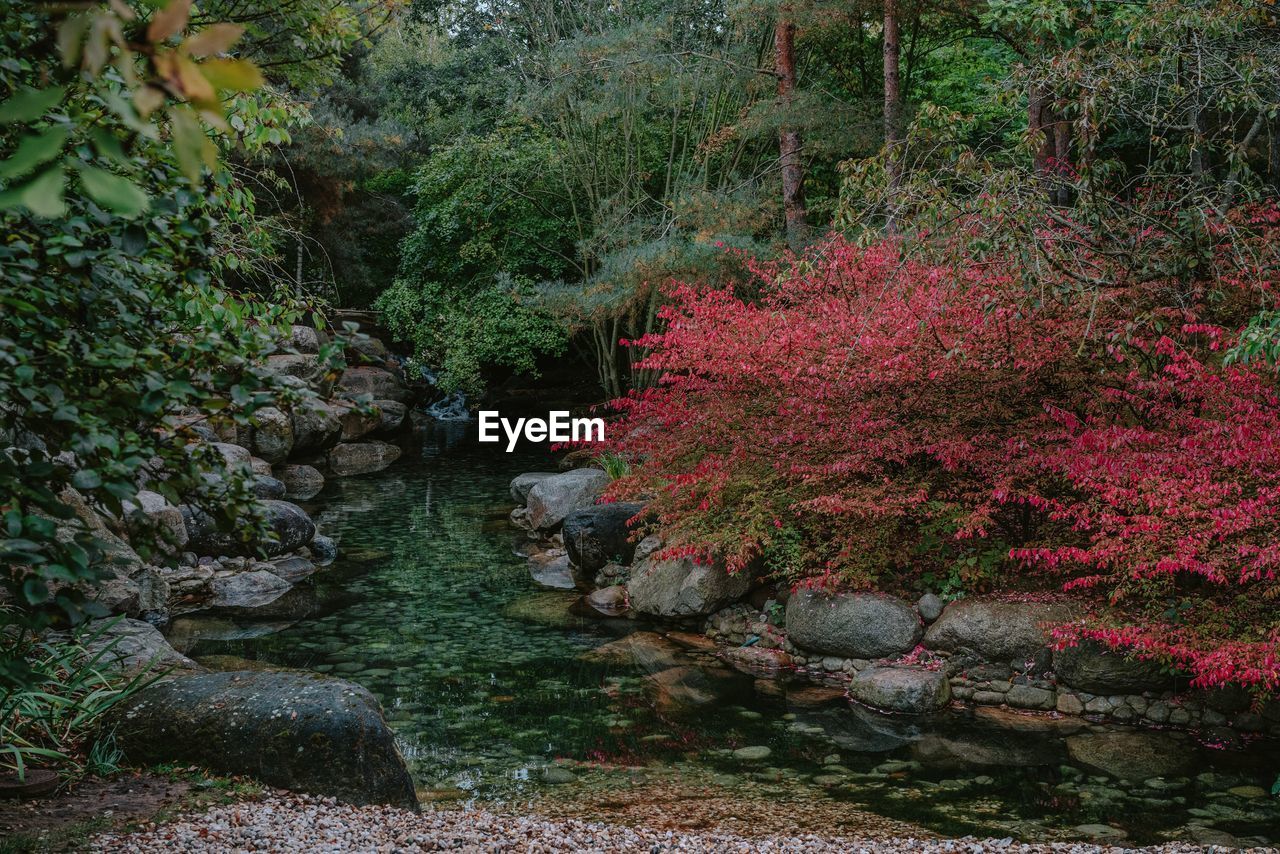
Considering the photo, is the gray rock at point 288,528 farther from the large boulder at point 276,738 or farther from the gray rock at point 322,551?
the large boulder at point 276,738

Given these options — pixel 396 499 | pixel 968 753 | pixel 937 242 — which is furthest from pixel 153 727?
pixel 396 499

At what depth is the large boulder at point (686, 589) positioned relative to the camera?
8500mm

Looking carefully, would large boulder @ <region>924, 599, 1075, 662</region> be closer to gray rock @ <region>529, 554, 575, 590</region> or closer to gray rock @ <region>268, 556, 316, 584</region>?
gray rock @ <region>529, 554, 575, 590</region>

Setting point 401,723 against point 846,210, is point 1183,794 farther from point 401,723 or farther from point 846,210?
point 401,723

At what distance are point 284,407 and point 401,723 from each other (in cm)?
443

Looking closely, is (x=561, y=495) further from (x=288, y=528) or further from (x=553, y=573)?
(x=288, y=528)

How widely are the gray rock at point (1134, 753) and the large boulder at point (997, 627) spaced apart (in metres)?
0.79

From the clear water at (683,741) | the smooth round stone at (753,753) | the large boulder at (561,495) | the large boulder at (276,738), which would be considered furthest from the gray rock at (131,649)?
the large boulder at (561,495)

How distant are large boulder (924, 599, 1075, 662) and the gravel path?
2.34 m

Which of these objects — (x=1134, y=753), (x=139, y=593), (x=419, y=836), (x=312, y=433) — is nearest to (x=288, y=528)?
(x=139, y=593)

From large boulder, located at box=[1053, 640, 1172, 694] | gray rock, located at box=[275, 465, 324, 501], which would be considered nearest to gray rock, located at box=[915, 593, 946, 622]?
large boulder, located at box=[1053, 640, 1172, 694]

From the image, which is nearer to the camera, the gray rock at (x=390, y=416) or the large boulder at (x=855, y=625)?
the large boulder at (x=855, y=625)

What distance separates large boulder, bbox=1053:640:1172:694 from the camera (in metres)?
6.45

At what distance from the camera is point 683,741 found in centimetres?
622
